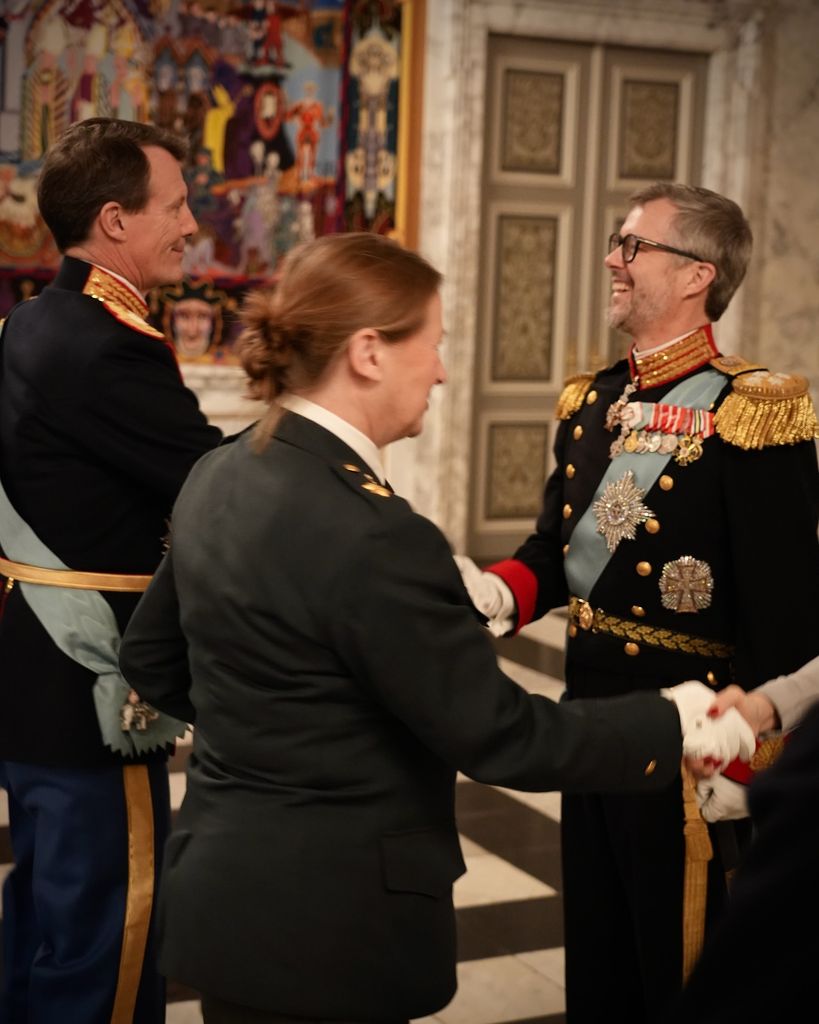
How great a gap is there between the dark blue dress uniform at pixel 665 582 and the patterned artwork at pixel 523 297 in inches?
244

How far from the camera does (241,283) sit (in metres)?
8.64

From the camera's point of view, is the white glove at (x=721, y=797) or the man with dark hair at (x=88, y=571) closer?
the white glove at (x=721, y=797)

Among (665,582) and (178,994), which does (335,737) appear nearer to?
(665,582)

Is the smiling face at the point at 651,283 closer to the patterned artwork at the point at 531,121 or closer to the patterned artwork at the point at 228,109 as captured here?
the patterned artwork at the point at 228,109

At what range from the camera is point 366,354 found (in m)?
1.85

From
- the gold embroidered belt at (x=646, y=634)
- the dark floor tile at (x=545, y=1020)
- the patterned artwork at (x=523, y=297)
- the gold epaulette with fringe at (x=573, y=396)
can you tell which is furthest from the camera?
the patterned artwork at (x=523, y=297)

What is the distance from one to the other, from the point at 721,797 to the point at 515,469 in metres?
7.01

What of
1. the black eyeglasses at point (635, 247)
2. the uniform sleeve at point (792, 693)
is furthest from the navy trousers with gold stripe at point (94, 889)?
the black eyeglasses at point (635, 247)

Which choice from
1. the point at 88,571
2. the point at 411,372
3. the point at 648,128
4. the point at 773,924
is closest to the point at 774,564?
the point at 411,372

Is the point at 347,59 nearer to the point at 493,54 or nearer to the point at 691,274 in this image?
the point at 493,54

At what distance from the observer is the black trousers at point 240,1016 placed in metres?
1.84

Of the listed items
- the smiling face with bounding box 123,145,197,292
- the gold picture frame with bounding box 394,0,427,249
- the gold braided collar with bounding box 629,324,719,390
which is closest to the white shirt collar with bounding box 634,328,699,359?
the gold braided collar with bounding box 629,324,719,390

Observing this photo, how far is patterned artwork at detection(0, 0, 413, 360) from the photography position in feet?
26.3

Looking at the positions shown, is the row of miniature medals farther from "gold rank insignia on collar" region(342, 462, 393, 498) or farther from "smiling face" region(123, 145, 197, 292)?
"gold rank insignia on collar" region(342, 462, 393, 498)
